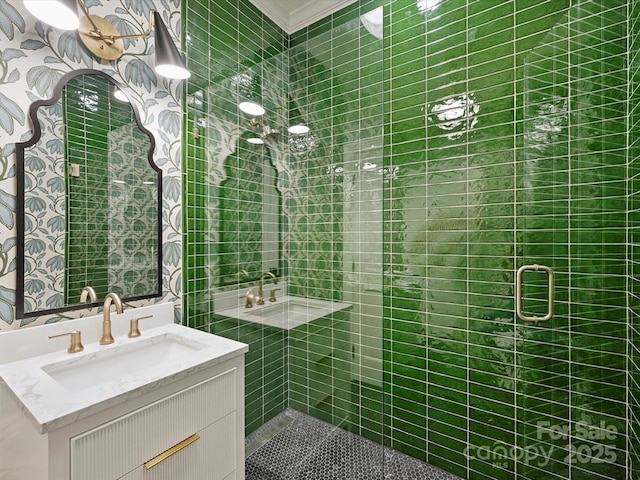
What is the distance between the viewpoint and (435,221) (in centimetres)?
179

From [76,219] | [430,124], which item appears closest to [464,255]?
[430,124]

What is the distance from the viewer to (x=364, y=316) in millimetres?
1561

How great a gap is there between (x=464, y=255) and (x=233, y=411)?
1.39m

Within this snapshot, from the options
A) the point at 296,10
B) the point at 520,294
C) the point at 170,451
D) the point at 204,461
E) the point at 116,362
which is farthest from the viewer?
the point at 296,10

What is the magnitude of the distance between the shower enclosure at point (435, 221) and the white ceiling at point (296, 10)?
0.29 ft

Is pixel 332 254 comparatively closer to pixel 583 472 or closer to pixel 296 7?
pixel 583 472

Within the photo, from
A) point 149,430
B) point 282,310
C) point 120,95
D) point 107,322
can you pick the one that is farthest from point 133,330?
point 120,95

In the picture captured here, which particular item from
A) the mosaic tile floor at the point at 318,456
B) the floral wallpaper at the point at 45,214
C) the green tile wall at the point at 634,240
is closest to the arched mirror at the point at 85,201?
the floral wallpaper at the point at 45,214

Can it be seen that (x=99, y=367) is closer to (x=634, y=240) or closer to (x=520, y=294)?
(x=520, y=294)

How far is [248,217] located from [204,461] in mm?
1200

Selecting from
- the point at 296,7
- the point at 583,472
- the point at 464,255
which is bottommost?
the point at 583,472

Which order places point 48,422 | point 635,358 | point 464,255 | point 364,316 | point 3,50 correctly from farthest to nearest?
point 464,255, point 364,316, point 635,358, point 3,50, point 48,422

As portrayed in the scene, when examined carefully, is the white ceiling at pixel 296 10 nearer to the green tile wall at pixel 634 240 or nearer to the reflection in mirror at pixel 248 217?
the reflection in mirror at pixel 248 217

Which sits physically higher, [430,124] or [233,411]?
[430,124]
